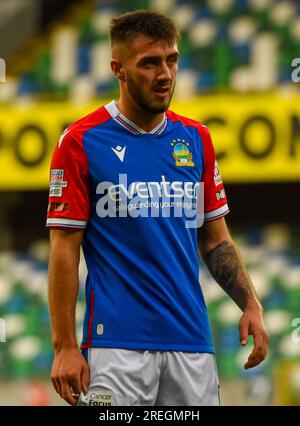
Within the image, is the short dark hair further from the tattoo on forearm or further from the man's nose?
the tattoo on forearm

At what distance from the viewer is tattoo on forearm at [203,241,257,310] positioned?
3.01 metres

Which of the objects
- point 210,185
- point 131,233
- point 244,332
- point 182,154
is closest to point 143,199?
point 131,233

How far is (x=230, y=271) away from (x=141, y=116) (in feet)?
1.75

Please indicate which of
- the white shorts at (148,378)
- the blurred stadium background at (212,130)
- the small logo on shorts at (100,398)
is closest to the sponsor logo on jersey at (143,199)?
the white shorts at (148,378)

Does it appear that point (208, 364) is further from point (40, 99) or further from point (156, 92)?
point (40, 99)

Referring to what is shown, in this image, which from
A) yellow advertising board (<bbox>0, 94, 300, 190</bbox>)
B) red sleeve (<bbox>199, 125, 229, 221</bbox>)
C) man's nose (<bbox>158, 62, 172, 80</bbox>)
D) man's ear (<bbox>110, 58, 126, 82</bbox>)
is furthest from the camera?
yellow advertising board (<bbox>0, 94, 300, 190</bbox>)

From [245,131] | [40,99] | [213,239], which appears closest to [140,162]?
[213,239]

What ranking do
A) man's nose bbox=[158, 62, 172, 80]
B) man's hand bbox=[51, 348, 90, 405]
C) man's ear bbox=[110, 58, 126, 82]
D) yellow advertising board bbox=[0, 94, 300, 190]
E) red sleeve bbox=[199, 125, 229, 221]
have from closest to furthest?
man's hand bbox=[51, 348, 90, 405] → man's nose bbox=[158, 62, 172, 80] → man's ear bbox=[110, 58, 126, 82] → red sleeve bbox=[199, 125, 229, 221] → yellow advertising board bbox=[0, 94, 300, 190]

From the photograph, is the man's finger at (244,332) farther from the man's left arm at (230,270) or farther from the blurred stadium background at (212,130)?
the blurred stadium background at (212,130)

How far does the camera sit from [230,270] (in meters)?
3.05

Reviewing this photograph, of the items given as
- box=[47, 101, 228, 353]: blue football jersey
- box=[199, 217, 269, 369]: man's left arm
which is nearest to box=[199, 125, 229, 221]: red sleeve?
box=[199, 217, 269, 369]: man's left arm

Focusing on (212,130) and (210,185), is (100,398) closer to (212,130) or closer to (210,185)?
(210,185)

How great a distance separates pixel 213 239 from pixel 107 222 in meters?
0.40

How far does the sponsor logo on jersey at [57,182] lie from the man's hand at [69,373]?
44cm
